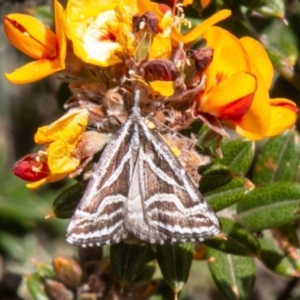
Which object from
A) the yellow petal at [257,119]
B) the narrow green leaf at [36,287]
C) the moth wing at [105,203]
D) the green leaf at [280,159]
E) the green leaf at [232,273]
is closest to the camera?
the moth wing at [105,203]

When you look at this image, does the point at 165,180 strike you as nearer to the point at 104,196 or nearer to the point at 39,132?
the point at 104,196

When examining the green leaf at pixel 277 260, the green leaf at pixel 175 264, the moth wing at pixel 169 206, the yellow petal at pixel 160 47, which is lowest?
the green leaf at pixel 277 260

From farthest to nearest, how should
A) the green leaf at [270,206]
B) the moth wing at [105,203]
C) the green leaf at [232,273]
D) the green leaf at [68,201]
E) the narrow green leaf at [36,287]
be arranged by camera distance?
the narrow green leaf at [36,287] → the green leaf at [232,273] → the green leaf at [270,206] → the green leaf at [68,201] → the moth wing at [105,203]

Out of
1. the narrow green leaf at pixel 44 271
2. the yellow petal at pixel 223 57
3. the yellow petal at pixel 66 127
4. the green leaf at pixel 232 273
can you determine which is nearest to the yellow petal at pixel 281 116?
the yellow petal at pixel 223 57

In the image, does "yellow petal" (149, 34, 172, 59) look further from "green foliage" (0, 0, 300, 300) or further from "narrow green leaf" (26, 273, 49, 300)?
"narrow green leaf" (26, 273, 49, 300)

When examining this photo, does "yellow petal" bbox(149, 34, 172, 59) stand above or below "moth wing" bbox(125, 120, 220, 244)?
above

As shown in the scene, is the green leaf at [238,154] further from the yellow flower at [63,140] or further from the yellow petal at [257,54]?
the yellow flower at [63,140]

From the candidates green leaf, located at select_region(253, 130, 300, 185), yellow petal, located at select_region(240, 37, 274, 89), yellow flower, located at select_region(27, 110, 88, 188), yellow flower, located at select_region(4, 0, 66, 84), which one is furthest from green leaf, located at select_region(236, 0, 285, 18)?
yellow flower, located at select_region(27, 110, 88, 188)
